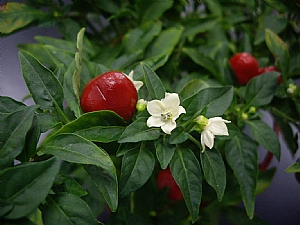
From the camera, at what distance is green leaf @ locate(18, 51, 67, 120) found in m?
0.48

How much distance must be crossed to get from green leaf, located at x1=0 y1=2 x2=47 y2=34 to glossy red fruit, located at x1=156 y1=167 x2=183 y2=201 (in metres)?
0.41

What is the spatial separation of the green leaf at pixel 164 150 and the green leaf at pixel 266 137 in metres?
0.20

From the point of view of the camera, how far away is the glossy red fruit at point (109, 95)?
49 cm

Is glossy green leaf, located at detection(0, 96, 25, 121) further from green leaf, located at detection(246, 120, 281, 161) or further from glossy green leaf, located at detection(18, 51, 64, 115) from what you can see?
green leaf, located at detection(246, 120, 281, 161)

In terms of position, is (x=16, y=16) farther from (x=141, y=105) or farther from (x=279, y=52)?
(x=279, y=52)

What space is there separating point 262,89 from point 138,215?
0.32 metres

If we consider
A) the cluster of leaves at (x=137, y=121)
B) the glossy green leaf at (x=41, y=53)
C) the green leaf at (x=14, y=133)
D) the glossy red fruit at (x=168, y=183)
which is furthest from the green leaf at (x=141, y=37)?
the green leaf at (x=14, y=133)

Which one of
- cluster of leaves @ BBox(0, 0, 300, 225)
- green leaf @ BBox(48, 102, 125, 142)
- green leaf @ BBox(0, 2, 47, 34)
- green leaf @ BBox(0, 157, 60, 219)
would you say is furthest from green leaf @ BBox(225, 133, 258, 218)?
green leaf @ BBox(0, 2, 47, 34)

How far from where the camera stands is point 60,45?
697mm

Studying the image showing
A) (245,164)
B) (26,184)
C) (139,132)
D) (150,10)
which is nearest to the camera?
(26,184)

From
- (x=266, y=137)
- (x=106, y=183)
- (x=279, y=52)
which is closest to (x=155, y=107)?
(x=106, y=183)

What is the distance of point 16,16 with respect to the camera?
2.35 ft

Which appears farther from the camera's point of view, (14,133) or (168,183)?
(168,183)

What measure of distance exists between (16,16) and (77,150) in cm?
42
